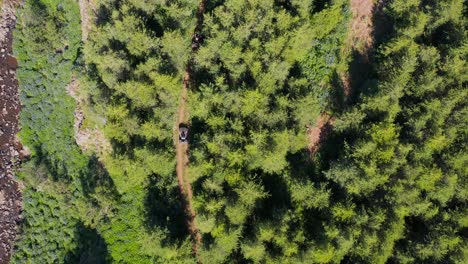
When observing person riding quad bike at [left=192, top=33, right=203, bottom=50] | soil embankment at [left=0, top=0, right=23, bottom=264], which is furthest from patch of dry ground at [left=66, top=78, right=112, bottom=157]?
person riding quad bike at [left=192, top=33, right=203, bottom=50]

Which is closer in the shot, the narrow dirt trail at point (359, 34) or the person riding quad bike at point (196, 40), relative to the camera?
the narrow dirt trail at point (359, 34)

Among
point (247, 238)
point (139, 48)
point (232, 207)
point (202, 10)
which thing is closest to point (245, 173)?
point (232, 207)

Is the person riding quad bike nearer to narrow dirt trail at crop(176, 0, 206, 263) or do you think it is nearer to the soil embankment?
narrow dirt trail at crop(176, 0, 206, 263)

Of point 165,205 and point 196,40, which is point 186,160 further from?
point 196,40

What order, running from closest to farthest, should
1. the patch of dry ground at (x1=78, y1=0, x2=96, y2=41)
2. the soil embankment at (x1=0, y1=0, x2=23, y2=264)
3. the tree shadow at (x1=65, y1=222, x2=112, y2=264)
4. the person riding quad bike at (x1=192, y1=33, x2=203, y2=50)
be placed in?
1. the person riding quad bike at (x1=192, y1=33, x2=203, y2=50)
2. the tree shadow at (x1=65, y1=222, x2=112, y2=264)
3. the patch of dry ground at (x1=78, y1=0, x2=96, y2=41)
4. the soil embankment at (x1=0, y1=0, x2=23, y2=264)

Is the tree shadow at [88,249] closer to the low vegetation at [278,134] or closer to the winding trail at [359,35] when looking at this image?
the low vegetation at [278,134]

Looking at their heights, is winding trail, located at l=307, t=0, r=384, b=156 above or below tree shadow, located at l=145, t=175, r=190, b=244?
above

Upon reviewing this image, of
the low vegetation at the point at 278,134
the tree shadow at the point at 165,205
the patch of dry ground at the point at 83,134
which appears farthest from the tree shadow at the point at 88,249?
the patch of dry ground at the point at 83,134
